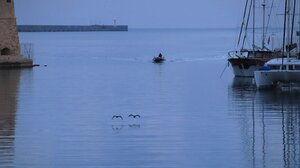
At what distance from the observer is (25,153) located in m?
14.7

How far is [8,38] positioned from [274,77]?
1842cm

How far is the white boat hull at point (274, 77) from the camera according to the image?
2993 cm

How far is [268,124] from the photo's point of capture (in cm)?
1922

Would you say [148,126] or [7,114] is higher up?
[7,114]

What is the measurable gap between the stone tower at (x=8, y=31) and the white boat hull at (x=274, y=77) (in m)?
17.6

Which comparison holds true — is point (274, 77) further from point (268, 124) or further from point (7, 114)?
point (7, 114)

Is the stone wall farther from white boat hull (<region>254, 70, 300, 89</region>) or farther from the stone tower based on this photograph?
white boat hull (<region>254, 70, 300, 89</region>)

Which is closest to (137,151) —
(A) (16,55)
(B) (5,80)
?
(B) (5,80)

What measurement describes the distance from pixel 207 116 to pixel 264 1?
24768 millimetres

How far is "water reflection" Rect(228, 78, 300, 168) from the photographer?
14.3 metres

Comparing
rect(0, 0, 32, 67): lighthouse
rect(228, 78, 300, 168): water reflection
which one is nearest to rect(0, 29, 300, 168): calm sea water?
rect(228, 78, 300, 168): water reflection

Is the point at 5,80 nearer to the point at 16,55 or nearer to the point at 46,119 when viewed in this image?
the point at 16,55

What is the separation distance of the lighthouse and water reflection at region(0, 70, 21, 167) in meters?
4.39

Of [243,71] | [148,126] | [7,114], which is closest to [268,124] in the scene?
[148,126]
